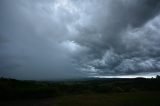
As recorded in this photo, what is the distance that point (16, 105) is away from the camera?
152ft

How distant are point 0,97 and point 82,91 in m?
35.0

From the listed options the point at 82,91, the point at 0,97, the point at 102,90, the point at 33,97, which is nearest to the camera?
the point at 0,97

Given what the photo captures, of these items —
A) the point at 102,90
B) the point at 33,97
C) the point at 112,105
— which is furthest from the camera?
the point at 102,90

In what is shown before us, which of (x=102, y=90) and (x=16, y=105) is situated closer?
(x=16, y=105)

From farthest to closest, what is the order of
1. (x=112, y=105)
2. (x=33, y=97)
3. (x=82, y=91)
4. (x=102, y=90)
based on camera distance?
(x=102, y=90), (x=82, y=91), (x=33, y=97), (x=112, y=105)

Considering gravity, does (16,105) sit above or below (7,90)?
below

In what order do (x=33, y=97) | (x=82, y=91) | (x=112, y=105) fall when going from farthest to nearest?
(x=82, y=91) < (x=33, y=97) < (x=112, y=105)

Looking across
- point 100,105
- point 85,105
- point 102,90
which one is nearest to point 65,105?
point 85,105

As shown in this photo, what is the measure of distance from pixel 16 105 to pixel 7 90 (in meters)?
17.8

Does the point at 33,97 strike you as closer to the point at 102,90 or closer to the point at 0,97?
the point at 0,97

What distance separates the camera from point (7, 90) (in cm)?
6206

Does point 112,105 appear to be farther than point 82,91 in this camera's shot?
No

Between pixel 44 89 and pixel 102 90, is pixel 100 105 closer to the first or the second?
pixel 44 89

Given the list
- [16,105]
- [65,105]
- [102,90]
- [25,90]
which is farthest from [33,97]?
[102,90]
